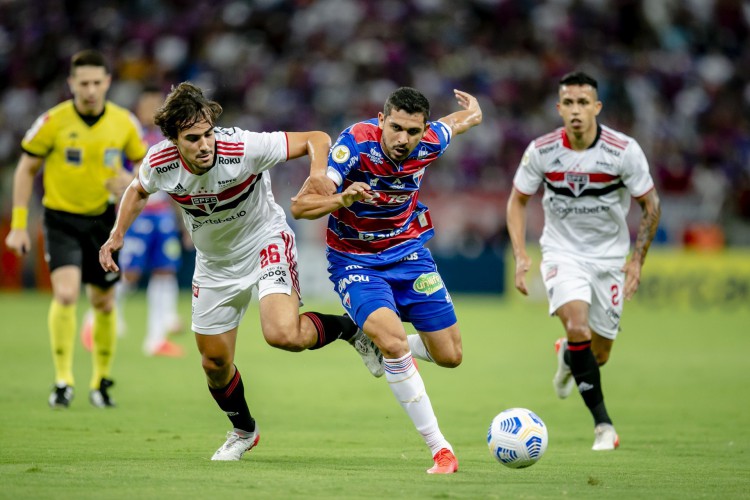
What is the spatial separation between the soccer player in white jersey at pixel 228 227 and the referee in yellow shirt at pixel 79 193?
7.89 ft

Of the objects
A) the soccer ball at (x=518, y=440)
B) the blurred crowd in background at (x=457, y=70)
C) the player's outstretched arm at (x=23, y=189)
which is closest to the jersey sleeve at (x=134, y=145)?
the player's outstretched arm at (x=23, y=189)

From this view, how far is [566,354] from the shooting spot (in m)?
9.16

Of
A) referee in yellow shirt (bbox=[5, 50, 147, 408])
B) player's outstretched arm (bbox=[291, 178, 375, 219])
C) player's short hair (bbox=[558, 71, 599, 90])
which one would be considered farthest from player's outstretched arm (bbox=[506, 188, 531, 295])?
referee in yellow shirt (bbox=[5, 50, 147, 408])

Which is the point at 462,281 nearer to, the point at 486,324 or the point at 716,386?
the point at 486,324

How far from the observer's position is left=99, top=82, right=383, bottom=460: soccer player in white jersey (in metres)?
7.04

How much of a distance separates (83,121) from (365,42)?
16097mm

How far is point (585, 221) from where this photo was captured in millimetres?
9062

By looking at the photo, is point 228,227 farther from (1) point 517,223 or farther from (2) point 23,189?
(2) point 23,189

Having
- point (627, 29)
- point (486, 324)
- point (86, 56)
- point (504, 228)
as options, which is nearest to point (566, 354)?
point (86, 56)

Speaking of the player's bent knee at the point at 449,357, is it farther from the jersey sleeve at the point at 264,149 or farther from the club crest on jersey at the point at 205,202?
the club crest on jersey at the point at 205,202

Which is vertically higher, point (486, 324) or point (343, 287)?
point (343, 287)

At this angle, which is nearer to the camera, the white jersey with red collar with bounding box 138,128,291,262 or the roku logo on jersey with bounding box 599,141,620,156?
the white jersey with red collar with bounding box 138,128,291,262

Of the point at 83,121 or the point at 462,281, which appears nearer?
the point at 83,121

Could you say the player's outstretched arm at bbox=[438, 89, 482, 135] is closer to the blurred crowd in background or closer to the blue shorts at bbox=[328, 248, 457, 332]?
the blue shorts at bbox=[328, 248, 457, 332]
